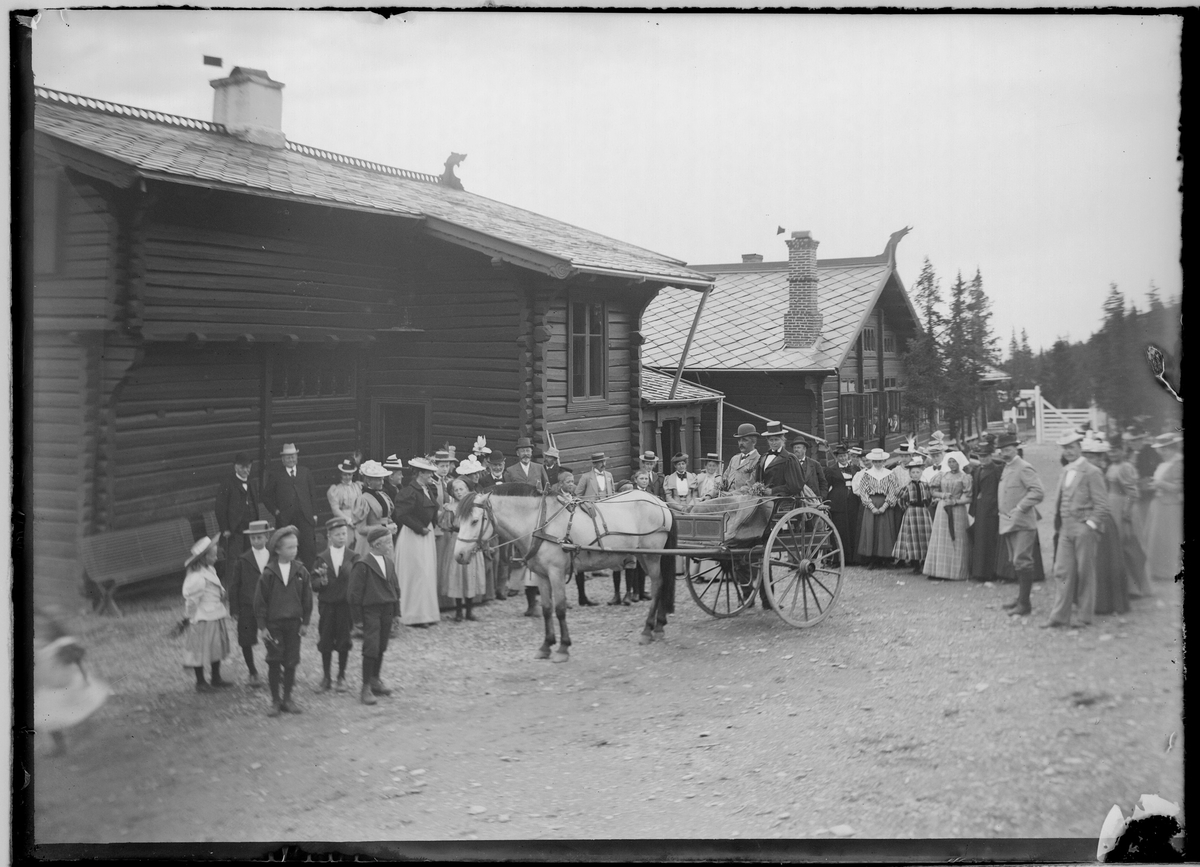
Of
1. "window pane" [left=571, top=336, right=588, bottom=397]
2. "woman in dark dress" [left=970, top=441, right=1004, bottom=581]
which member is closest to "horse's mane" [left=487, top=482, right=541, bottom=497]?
"window pane" [left=571, top=336, right=588, bottom=397]

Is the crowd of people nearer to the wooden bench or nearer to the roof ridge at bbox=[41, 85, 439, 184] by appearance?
the wooden bench

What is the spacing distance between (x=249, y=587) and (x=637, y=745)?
2317mm

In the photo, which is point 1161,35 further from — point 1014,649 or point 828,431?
point 1014,649

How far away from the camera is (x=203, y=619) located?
14.5 feet

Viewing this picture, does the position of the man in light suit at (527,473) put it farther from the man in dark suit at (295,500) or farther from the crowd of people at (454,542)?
the man in dark suit at (295,500)

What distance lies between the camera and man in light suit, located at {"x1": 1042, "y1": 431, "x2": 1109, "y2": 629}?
4438 mm

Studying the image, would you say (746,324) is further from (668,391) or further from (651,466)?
(651,466)

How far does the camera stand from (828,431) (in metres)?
5.12

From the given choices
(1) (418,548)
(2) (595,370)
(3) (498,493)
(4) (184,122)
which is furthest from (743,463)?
(4) (184,122)

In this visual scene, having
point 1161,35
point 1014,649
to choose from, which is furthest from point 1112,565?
point 1161,35

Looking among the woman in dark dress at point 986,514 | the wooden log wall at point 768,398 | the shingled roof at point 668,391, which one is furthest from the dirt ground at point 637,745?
the shingled roof at point 668,391

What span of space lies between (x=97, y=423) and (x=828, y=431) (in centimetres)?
423

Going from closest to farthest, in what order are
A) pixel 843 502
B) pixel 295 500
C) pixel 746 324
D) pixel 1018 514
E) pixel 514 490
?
pixel 295 500, pixel 1018 514, pixel 514 490, pixel 746 324, pixel 843 502

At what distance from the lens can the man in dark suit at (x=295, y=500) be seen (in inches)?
178
